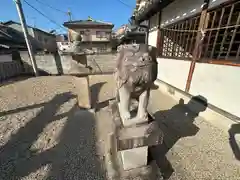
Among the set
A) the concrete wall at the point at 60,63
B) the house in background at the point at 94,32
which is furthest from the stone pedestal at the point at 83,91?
the house in background at the point at 94,32

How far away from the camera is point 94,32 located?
17.3m

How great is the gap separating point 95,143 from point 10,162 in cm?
140

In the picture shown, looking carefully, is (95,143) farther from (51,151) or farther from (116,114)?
(116,114)

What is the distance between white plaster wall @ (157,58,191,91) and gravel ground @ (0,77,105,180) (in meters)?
3.06

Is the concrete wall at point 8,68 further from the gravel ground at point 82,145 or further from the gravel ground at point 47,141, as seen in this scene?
the gravel ground at point 82,145

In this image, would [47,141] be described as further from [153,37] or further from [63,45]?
[63,45]

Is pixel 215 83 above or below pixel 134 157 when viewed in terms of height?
above

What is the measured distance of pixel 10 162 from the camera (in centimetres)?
210

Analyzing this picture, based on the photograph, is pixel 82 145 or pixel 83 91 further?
pixel 83 91

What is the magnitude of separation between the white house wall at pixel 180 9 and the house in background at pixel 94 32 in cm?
1180

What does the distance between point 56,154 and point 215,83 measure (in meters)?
3.62

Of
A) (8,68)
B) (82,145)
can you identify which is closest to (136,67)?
(82,145)

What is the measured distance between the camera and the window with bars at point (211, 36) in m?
2.61

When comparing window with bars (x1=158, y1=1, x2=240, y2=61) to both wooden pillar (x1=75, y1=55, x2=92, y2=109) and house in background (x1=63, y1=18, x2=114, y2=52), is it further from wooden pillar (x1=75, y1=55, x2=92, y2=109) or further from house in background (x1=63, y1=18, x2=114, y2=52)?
house in background (x1=63, y1=18, x2=114, y2=52)
